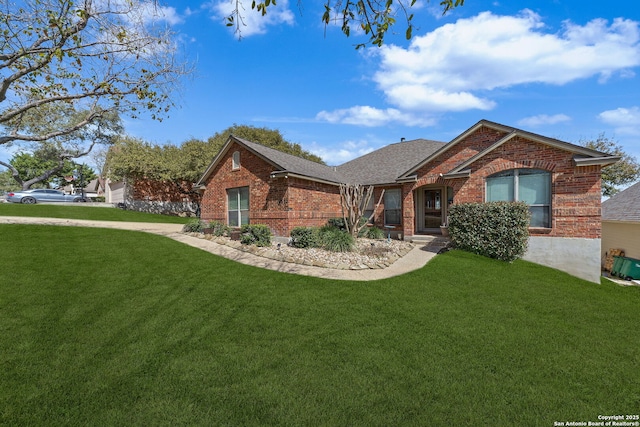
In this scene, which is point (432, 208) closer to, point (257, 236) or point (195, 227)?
point (257, 236)

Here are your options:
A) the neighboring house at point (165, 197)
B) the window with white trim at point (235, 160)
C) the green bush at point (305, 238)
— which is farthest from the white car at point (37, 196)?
the green bush at point (305, 238)

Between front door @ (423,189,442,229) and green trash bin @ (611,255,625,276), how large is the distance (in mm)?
7793

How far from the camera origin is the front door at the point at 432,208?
657 inches

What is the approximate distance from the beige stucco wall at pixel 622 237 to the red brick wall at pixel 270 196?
45.9ft

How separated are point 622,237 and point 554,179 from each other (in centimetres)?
754

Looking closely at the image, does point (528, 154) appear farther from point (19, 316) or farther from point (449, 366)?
point (19, 316)

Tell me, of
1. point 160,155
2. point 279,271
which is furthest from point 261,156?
point 160,155

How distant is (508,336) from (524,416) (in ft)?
6.52

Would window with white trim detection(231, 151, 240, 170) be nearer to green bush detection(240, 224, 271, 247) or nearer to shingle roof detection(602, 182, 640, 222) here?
green bush detection(240, 224, 271, 247)

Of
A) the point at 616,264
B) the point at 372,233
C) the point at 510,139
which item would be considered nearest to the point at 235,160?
the point at 372,233

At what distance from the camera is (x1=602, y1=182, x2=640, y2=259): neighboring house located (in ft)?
40.3

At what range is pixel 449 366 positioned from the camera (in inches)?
143

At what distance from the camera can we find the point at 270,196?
523 inches

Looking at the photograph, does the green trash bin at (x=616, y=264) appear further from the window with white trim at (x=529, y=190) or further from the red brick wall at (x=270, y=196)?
→ the red brick wall at (x=270, y=196)
